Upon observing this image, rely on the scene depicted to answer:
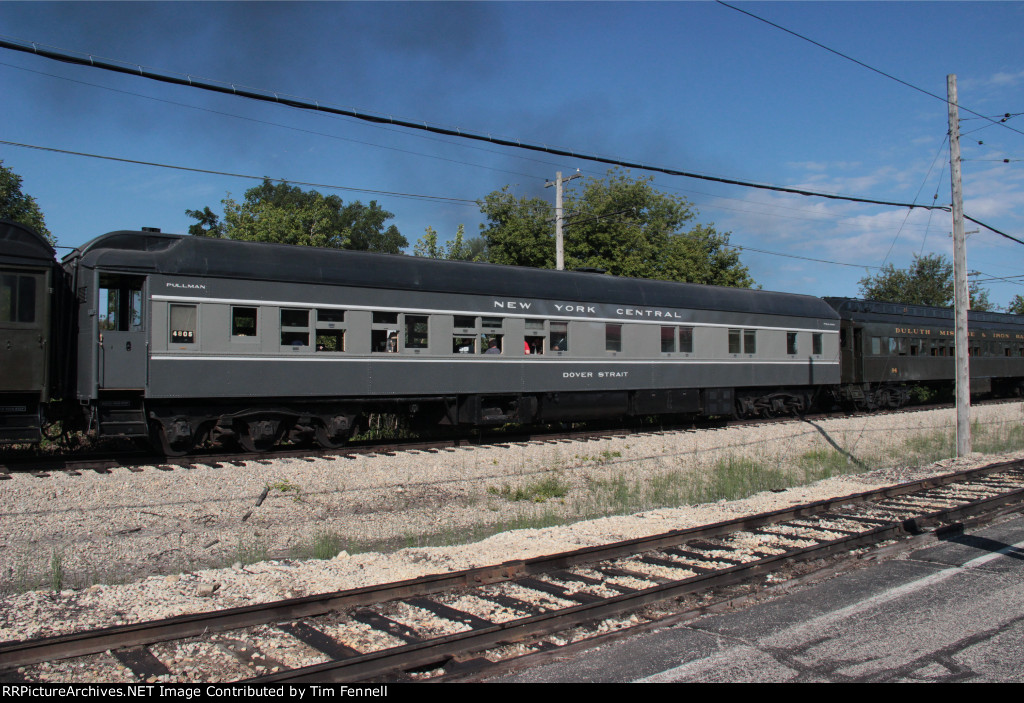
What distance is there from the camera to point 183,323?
37.9 ft

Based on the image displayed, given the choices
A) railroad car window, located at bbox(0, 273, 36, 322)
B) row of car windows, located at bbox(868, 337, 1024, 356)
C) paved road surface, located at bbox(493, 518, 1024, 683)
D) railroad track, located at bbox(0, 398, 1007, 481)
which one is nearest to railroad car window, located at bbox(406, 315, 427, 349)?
railroad track, located at bbox(0, 398, 1007, 481)

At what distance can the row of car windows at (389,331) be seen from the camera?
1193cm

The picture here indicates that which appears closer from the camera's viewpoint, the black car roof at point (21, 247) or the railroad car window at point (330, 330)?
the black car roof at point (21, 247)

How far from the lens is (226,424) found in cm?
1217

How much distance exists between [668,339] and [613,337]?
1.83 metres

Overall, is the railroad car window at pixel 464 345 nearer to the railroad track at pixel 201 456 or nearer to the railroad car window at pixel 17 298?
the railroad track at pixel 201 456

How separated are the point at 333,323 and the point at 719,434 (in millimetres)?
8984

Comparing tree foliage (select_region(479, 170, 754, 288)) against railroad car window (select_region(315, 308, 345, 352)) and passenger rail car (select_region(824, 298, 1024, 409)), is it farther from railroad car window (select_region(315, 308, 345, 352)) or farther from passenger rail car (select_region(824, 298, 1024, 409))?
railroad car window (select_region(315, 308, 345, 352))

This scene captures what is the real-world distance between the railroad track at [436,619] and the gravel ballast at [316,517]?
2.35ft

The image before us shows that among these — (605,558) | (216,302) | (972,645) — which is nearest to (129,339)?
(216,302)

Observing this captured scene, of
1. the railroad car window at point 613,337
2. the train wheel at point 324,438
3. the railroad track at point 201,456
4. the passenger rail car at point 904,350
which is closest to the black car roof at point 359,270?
the railroad car window at point 613,337

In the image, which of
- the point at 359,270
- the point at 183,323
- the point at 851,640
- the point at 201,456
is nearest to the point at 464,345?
the point at 359,270
